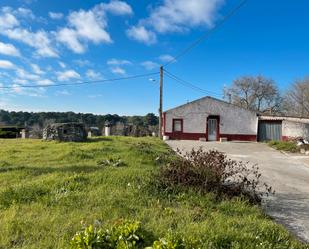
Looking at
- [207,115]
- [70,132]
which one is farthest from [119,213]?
[207,115]

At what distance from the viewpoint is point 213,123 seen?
30688 millimetres

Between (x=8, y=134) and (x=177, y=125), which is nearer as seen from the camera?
(x=177, y=125)

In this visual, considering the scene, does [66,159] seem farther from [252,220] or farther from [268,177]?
[252,220]

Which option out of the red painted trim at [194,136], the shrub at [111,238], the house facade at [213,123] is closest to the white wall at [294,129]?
the house facade at [213,123]

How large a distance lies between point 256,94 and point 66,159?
1961 inches

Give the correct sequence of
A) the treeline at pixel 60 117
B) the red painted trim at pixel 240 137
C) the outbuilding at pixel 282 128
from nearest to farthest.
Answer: the outbuilding at pixel 282 128 → the red painted trim at pixel 240 137 → the treeline at pixel 60 117

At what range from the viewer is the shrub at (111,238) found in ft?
11.4

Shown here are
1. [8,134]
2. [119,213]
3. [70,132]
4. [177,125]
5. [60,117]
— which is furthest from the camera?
[60,117]

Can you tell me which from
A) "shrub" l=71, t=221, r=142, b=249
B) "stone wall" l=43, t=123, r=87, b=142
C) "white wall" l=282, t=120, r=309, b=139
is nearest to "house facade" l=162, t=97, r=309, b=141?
"white wall" l=282, t=120, r=309, b=139

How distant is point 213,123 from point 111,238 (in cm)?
2788

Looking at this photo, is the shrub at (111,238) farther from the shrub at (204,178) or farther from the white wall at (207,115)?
the white wall at (207,115)

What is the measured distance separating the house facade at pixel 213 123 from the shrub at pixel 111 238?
1037 inches

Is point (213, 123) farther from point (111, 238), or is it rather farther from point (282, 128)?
point (111, 238)

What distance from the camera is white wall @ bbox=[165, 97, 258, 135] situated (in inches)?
1196
